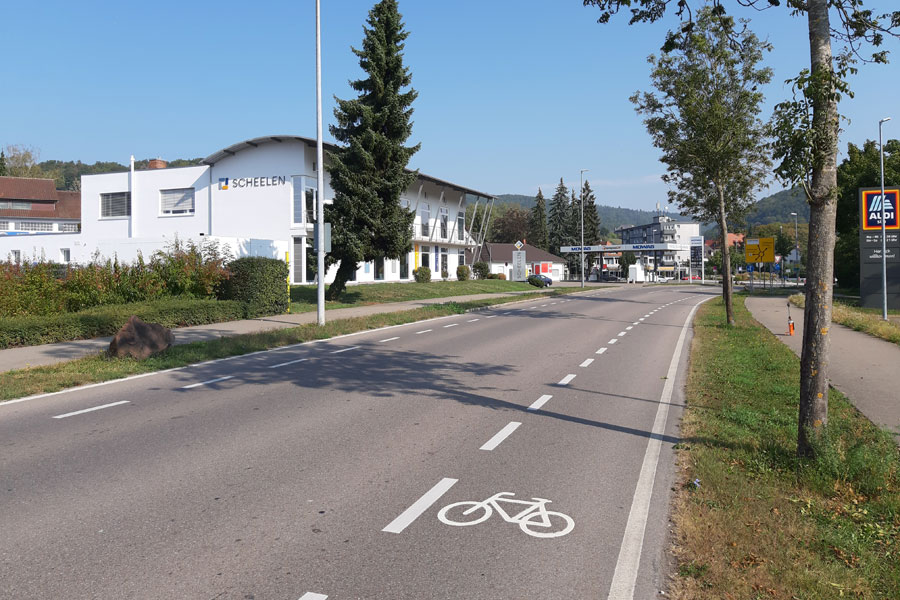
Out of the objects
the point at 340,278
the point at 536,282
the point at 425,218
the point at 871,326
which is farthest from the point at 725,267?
the point at 536,282

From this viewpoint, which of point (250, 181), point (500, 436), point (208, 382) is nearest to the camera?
point (500, 436)

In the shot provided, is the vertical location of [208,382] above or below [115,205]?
below

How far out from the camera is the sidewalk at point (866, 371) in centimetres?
802

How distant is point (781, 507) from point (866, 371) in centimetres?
793

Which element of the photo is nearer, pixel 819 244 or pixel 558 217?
pixel 819 244

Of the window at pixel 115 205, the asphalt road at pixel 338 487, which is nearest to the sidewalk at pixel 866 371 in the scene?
the asphalt road at pixel 338 487

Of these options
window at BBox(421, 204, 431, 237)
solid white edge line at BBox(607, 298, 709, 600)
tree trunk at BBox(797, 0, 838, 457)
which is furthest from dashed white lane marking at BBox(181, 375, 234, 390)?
window at BBox(421, 204, 431, 237)

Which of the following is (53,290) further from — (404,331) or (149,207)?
(149,207)

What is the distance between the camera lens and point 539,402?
28.8 feet

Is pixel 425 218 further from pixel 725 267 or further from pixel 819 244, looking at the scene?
pixel 819 244

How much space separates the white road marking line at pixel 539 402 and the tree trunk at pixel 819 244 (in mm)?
3310

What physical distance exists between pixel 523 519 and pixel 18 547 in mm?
3308

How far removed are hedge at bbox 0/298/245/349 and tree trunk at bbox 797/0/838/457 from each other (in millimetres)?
14806

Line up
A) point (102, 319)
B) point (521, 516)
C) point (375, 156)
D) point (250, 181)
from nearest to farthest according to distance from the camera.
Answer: point (521, 516), point (102, 319), point (375, 156), point (250, 181)
